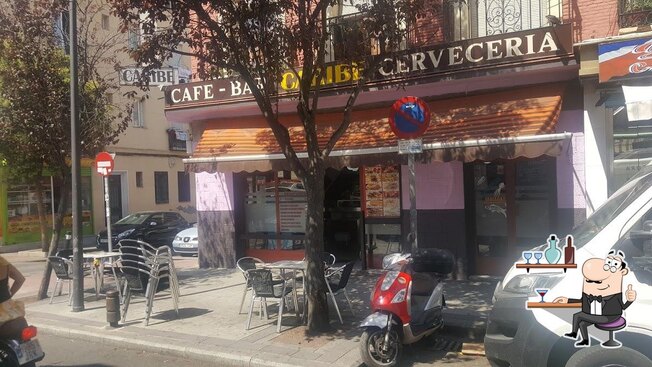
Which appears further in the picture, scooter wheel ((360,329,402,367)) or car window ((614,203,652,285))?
scooter wheel ((360,329,402,367))

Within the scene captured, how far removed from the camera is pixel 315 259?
22.9ft

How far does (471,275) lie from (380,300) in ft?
16.4

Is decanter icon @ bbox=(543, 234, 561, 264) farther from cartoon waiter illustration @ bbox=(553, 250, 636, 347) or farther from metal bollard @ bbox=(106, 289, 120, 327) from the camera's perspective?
metal bollard @ bbox=(106, 289, 120, 327)

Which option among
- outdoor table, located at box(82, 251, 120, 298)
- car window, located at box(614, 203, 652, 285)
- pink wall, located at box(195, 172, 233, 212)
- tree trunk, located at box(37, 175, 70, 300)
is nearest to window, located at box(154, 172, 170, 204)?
pink wall, located at box(195, 172, 233, 212)

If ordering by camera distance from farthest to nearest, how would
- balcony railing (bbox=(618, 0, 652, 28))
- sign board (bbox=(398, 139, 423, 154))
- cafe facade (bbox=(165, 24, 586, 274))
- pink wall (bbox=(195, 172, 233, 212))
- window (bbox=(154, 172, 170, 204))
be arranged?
window (bbox=(154, 172, 170, 204)), pink wall (bbox=(195, 172, 233, 212)), cafe facade (bbox=(165, 24, 586, 274)), balcony railing (bbox=(618, 0, 652, 28)), sign board (bbox=(398, 139, 423, 154))

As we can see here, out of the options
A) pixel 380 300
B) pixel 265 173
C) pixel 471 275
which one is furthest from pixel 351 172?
pixel 380 300

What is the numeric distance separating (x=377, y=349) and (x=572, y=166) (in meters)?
5.51

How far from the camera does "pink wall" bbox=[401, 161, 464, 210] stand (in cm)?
1000

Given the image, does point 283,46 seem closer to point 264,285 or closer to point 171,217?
point 264,285

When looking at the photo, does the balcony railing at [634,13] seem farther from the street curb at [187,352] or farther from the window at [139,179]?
the window at [139,179]

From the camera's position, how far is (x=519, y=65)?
344 inches

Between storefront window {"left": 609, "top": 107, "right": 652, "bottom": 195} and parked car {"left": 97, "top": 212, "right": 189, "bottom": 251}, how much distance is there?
45.0ft

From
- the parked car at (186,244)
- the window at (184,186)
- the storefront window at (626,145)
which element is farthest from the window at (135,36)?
the window at (184,186)

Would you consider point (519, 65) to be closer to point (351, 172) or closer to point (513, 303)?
point (351, 172)
